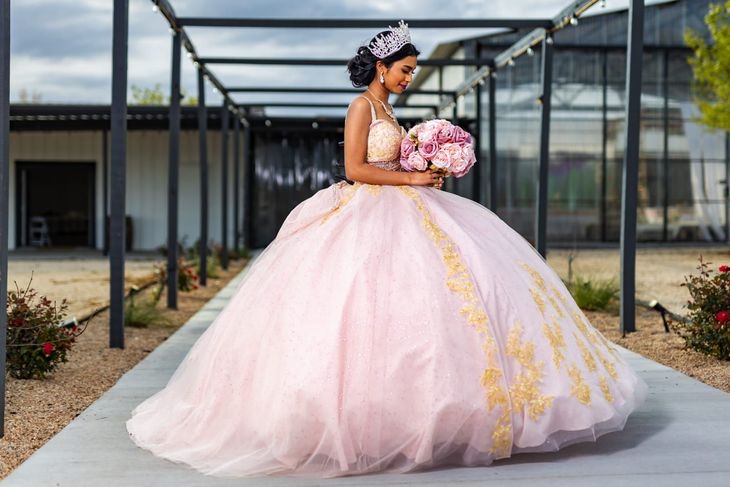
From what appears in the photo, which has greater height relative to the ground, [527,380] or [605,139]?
[605,139]

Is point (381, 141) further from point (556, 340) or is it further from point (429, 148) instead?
point (556, 340)

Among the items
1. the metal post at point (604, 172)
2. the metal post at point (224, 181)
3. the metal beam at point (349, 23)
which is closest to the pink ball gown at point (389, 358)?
the metal beam at point (349, 23)

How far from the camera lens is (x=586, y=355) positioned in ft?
13.5

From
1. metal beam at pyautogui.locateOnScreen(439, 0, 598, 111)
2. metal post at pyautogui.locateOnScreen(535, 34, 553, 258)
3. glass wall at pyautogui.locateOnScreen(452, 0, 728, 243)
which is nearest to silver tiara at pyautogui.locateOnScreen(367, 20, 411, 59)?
metal beam at pyautogui.locateOnScreen(439, 0, 598, 111)

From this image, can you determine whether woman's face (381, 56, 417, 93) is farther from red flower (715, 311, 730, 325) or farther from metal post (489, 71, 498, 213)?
metal post (489, 71, 498, 213)

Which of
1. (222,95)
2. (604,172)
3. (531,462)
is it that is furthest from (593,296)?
(604,172)

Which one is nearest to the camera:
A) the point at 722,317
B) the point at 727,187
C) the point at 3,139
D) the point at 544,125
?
the point at 3,139

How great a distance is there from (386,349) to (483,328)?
0.40 meters

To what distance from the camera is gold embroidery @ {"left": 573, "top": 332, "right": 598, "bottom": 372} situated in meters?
4.09

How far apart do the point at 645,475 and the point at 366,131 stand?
1908mm

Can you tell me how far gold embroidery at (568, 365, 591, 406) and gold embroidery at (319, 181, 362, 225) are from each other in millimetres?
1273

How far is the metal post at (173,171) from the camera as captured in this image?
1008 centimetres

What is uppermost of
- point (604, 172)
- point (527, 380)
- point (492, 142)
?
point (604, 172)

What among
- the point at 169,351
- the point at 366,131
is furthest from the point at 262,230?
the point at 366,131
